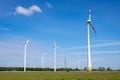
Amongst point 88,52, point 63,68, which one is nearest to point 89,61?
point 88,52

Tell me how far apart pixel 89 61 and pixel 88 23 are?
18877 mm

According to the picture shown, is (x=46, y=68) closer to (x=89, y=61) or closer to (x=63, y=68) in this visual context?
(x=63, y=68)

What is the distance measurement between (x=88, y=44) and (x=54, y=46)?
124 feet

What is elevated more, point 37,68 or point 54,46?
point 54,46

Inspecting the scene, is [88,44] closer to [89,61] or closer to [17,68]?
[89,61]

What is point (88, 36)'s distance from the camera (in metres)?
101

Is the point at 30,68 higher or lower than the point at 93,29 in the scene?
lower

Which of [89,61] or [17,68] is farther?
[17,68]

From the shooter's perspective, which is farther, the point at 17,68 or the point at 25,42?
the point at 17,68

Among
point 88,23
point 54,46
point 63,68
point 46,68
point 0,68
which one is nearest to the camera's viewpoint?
point 88,23

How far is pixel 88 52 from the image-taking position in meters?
98.6

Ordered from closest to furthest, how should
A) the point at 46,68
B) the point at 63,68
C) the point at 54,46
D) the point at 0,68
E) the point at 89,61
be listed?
the point at 89,61 → the point at 54,46 → the point at 0,68 → the point at 46,68 → the point at 63,68

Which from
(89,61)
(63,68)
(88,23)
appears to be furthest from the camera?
(63,68)

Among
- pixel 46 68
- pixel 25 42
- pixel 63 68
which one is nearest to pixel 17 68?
pixel 46 68
